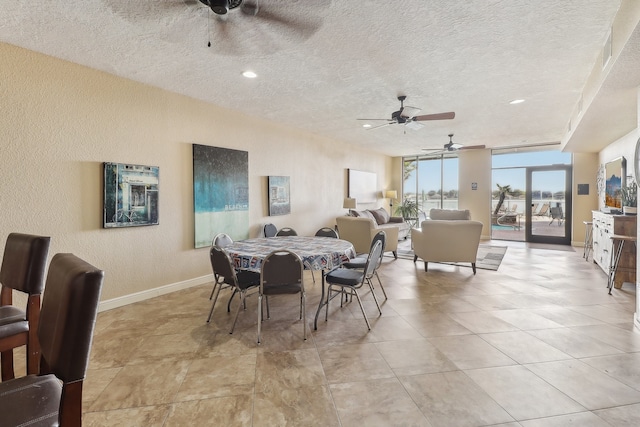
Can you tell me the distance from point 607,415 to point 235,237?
4389 mm

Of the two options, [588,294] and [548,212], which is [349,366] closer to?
[588,294]

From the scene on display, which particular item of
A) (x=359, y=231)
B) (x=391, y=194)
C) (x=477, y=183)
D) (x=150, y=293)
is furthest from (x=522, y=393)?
(x=477, y=183)

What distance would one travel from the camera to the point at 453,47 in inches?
110

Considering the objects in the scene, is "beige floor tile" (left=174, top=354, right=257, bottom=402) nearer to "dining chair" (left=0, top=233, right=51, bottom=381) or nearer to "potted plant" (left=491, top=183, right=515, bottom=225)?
"dining chair" (left=0, top=233, right=51, bottom=381)

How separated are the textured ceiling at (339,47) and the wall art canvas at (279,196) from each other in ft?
4.42

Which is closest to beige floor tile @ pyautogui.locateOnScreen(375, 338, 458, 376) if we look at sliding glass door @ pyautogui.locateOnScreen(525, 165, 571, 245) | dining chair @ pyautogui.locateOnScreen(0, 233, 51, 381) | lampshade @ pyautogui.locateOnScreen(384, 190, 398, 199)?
dining chair @ pyautogui.locateOnScreen(0, 233, 51, 381)

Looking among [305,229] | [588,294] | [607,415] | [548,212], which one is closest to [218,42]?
[607,415]

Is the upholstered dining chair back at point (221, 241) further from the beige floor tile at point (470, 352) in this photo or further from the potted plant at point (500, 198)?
the potted plant at point (500, 198)

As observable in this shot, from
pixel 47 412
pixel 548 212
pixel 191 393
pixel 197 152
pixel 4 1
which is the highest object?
pixel 4 1

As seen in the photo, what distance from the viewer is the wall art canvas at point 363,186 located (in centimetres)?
798

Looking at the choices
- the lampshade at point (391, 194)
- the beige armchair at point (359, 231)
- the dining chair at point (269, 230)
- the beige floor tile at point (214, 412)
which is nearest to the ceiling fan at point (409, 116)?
the beige armchair at point (359, 231)

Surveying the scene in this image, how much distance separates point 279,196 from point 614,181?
6.22 metres

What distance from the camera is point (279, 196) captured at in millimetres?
5586

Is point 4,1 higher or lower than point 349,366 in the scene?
higher
